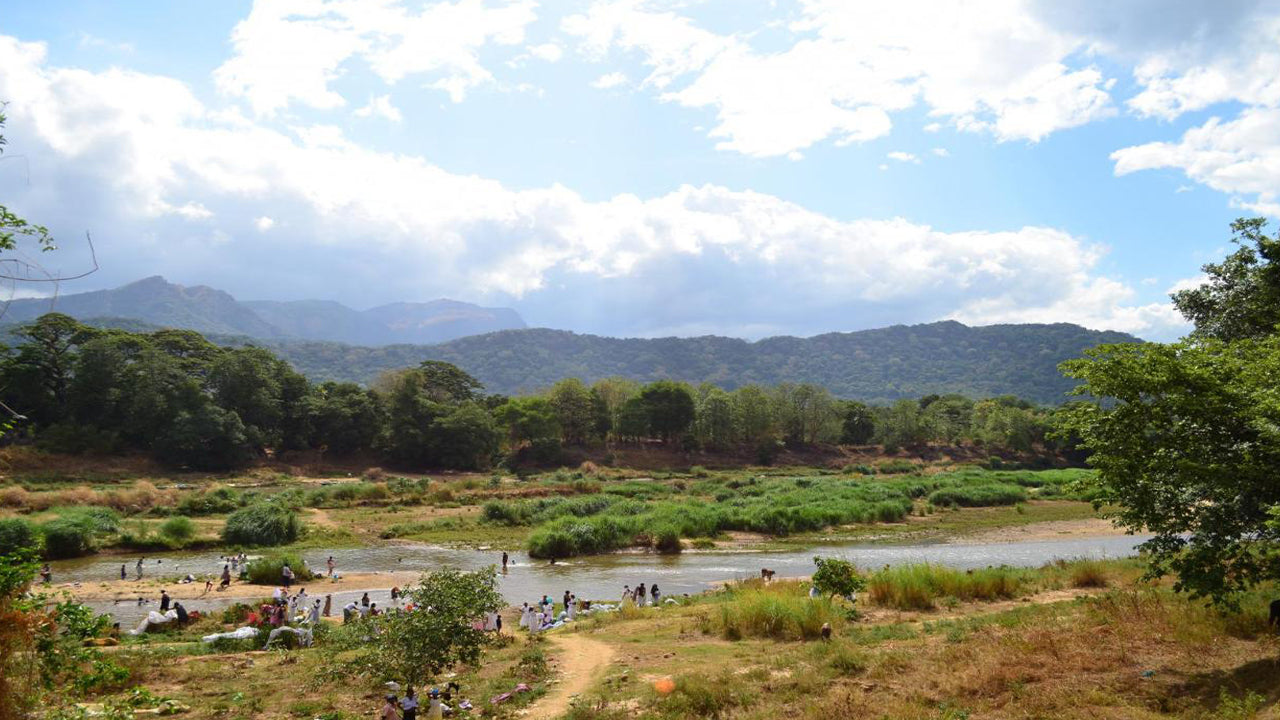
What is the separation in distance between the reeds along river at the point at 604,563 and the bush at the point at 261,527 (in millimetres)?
2568

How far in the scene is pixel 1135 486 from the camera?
45.5 ft

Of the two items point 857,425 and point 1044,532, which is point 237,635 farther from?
point 857,425

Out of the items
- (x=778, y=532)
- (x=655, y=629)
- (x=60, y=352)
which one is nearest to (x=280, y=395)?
(x=60, y=352)

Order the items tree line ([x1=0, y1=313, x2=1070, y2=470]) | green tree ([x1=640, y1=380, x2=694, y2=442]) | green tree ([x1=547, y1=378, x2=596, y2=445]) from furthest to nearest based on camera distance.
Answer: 1. green tree ([x1=640, y1=380, x2=694, y2=442])
2. green tree ([x1=547, y1=378, x2=596, y2=445])
3. tree line ([x1=0, y1=313, x2=1070, y2=470])

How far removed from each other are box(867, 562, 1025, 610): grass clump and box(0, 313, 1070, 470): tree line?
50.8 meters

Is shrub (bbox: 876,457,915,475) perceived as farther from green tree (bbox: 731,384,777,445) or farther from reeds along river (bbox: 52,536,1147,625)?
reeds along river (bbox: 52,536,1147,625)

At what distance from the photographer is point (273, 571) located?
3772 cm

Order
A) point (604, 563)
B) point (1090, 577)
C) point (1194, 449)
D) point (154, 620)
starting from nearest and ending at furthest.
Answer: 1. point (1194, 449)
2. point (154, 620)
3. point (1090, 577)
4. point (604, 563)

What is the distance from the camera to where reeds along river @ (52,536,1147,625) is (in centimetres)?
3659

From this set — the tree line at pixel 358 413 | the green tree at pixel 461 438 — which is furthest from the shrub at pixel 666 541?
the green tree at pixel 461 438

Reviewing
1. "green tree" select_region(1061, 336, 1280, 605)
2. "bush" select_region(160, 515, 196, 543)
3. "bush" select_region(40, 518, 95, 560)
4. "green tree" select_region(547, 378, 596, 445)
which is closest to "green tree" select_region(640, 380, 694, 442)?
"green tree" select_region(547, 378, 596, 445)

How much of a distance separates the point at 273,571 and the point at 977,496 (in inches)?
2513

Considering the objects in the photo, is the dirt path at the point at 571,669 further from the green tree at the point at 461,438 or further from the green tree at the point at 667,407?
the green tree at the point at 667,407

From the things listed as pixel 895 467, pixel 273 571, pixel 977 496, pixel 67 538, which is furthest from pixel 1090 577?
pixel 895 467
